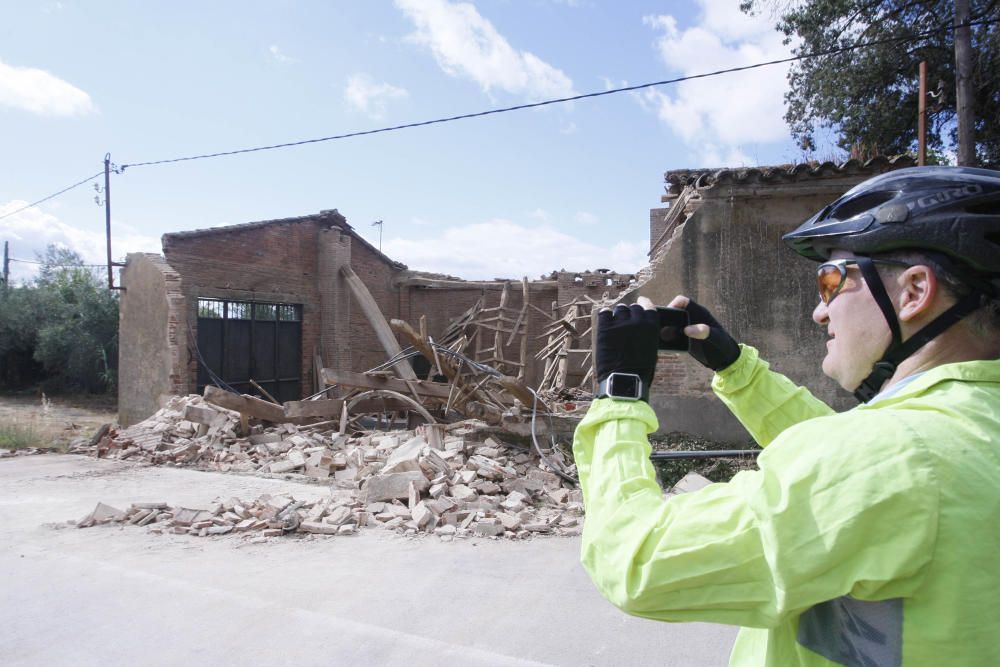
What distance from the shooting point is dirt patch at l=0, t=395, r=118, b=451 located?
455 inches

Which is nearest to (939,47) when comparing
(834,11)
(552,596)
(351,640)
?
(834,11)

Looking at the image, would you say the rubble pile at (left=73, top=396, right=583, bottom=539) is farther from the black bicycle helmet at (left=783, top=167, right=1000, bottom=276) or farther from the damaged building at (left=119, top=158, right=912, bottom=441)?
the black bicycle helmet at (left=783, top=167, right=1000, bottom=276)

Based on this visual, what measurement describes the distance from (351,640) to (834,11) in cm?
1620

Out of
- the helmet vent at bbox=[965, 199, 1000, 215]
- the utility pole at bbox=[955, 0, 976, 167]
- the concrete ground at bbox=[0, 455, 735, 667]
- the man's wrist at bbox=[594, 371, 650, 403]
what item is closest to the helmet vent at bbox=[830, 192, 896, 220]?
the helmet vent at bbox=[965, 199, 1000, 215]

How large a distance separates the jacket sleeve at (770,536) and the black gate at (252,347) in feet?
44.0

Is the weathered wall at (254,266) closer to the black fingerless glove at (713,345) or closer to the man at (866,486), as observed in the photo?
the black fingerless glove at (713,345)

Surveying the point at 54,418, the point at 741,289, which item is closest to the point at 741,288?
the point at 741,289

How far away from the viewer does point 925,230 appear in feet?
3.38

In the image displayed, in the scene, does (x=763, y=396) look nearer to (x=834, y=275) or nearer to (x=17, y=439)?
(x=834, y=275)

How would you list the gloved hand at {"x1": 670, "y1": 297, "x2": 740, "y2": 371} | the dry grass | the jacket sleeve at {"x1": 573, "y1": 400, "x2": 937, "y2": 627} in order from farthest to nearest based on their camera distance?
1. the dry grass
2. the gloved hand at {"x1": 670, "y1": 297, "x2": 740, "y2": 371}
3. the jacket sleeve at {"x1": 573, "y1": 400, "x2": 937, "y2": 627}

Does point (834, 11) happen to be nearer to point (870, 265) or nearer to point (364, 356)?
point (364, 356)

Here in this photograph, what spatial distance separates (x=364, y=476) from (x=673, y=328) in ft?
21.8

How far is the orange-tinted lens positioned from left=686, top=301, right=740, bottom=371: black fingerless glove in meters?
0.35

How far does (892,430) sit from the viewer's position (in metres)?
0.80
